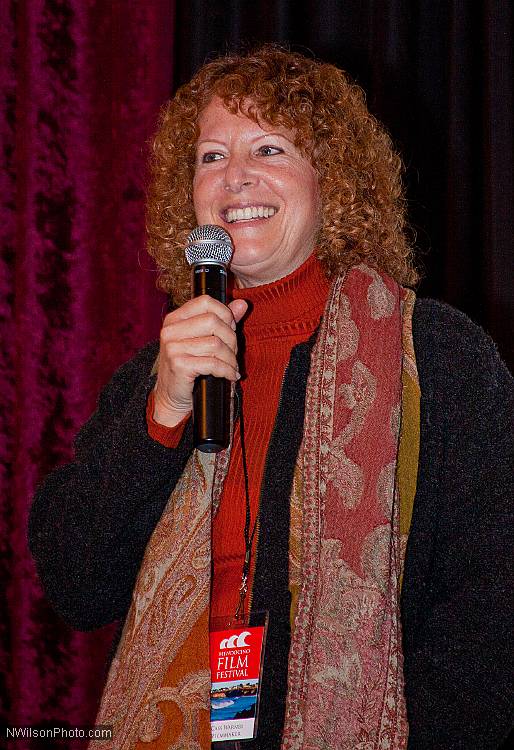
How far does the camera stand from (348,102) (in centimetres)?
179

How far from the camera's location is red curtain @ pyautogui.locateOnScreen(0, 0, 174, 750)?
92.1 inches

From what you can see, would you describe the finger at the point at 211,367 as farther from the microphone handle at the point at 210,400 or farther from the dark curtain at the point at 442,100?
the dark curtain at the point at 442,100

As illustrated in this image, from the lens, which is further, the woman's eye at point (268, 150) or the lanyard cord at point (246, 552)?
the woman's eye at point (268, 150)

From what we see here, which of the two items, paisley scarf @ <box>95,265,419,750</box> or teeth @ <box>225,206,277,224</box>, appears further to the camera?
teeth @ <box>225,206,277,224</box>

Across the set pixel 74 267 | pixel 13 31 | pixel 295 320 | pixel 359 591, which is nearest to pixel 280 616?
pixel 359 591

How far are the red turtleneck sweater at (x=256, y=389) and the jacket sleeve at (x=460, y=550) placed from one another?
239 mm

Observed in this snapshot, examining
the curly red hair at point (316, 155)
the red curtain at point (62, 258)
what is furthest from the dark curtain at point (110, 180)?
the curly red hair at point (316, 155)

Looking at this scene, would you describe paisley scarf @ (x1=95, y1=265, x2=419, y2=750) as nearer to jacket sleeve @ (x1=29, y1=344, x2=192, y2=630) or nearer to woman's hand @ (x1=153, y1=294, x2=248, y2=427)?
jacket sleeve @ (x1=29, y1=344, x2=192, y2=630)

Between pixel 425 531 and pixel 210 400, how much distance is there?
0.41 metres

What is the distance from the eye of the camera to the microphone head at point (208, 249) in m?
1.33

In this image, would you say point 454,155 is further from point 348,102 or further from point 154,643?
point 154,643

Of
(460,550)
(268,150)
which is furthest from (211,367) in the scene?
(268,150)

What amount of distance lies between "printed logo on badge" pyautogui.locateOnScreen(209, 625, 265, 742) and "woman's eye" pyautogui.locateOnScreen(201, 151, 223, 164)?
0.84m

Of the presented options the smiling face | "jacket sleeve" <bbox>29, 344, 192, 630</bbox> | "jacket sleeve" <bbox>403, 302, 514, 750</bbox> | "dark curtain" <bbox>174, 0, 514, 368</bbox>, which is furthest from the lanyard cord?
"dark curtain" <bbox>174, 0, 514, 368</bbox>
